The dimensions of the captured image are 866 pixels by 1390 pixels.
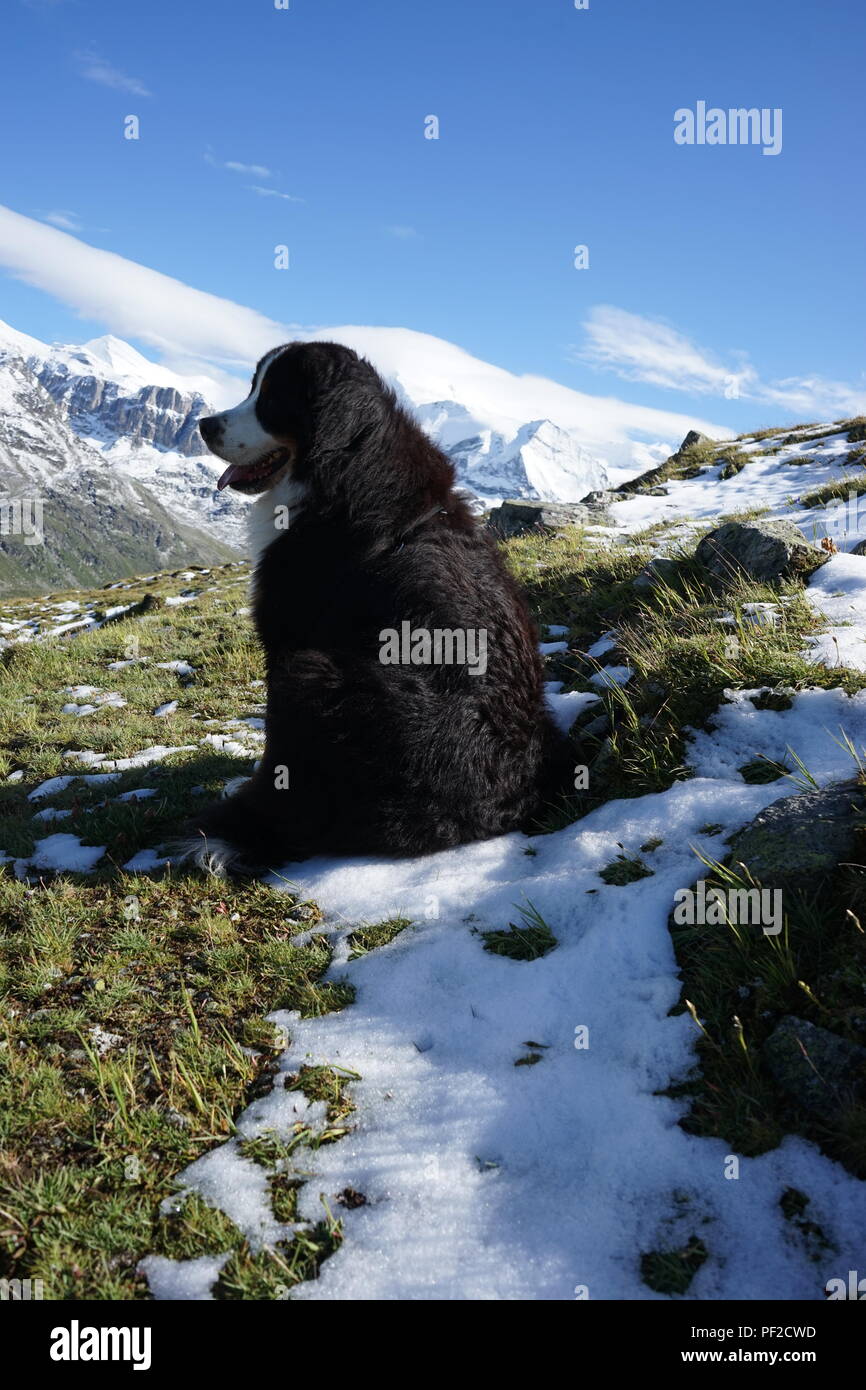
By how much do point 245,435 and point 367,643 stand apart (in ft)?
5.17

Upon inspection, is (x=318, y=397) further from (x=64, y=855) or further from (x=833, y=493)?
(x=833, y=493)

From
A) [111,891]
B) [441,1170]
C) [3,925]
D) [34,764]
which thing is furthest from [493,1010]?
[34,764]

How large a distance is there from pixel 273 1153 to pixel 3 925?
219cm

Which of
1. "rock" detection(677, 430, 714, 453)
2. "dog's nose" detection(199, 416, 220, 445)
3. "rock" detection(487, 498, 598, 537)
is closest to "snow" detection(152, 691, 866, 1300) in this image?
"dog's nose" detection(199, 416, 220, 445)

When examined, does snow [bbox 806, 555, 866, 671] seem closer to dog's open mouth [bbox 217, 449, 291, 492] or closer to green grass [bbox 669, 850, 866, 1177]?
green grass [bbox 669, 850, 866, 1177]

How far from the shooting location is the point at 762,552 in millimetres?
6551

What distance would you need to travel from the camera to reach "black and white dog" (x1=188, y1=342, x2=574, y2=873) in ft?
13.6

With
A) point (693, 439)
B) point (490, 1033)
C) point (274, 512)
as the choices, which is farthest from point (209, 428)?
point (693, 439)

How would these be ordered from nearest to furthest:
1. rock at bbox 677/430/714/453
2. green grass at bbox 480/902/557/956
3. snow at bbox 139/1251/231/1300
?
1. snow at bbox 139/1251/231/1300
2. green grass at bbox 480/902/557/956
3. rock at bbox 677/430/714/453

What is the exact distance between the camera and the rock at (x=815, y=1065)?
239cm

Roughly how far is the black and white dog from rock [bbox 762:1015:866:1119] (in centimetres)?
204

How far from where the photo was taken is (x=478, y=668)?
4277 millimetres

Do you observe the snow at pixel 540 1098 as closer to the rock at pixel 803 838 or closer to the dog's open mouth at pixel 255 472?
the rock at pixel 803 838

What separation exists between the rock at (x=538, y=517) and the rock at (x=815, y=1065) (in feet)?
39.7
